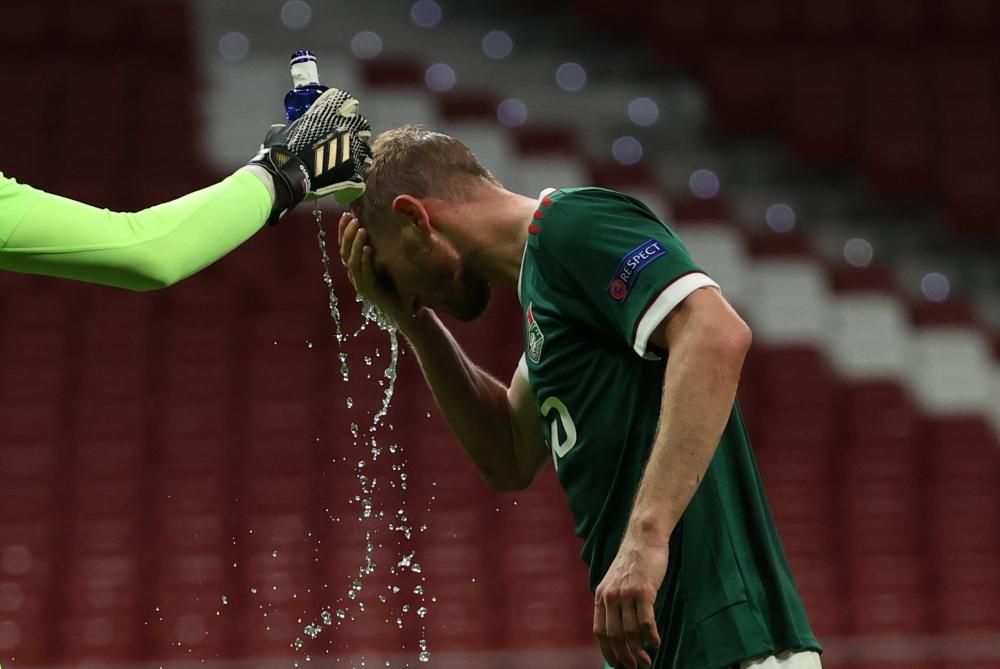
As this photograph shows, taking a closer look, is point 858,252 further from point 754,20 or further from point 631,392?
point 631,392

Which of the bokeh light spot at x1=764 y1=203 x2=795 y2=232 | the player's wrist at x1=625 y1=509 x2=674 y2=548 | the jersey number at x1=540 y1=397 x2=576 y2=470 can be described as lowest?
the bokeh light spot at x1=764 y1=203 x2=795 y2=232

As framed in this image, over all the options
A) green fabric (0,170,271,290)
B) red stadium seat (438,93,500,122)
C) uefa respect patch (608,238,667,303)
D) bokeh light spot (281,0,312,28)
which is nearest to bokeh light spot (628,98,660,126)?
red stadium seat (438,93,500,122)

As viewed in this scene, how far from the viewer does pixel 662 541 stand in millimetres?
1701

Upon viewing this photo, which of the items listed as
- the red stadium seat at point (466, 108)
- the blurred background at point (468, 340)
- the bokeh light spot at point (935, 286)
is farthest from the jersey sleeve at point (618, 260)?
the bokeh light spot at point (935, 286)

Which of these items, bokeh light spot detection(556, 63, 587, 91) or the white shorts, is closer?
the white shorts

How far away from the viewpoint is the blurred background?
18.1 feet

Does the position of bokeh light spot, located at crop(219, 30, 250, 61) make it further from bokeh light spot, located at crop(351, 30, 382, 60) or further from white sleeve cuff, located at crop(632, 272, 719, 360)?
white sleeve cuff, located at crop(632, 272, 719, 360)

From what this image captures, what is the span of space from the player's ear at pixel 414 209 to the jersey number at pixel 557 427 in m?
0.37

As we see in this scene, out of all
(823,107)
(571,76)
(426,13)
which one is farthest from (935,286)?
(426,13)

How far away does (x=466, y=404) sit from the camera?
8.09 feet

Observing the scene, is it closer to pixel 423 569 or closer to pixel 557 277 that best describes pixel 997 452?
pixel 423 569

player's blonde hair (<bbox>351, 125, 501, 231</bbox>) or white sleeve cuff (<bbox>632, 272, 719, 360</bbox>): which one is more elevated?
player's blonde hair (<bbox>351, 125, 501, 231</bbox>)

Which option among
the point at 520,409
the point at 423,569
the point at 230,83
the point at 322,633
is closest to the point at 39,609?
the point at 322,633

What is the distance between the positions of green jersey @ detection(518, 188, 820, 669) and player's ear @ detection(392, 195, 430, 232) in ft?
0.76
